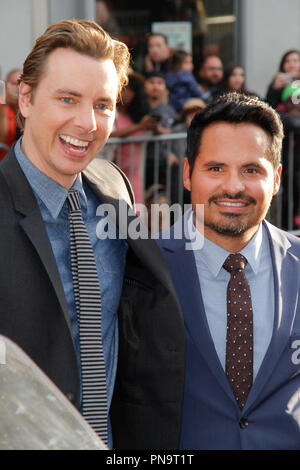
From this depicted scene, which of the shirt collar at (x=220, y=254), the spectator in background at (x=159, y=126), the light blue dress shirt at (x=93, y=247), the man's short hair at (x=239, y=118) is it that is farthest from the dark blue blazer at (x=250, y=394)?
the spectator in background at (x=159, y=126)

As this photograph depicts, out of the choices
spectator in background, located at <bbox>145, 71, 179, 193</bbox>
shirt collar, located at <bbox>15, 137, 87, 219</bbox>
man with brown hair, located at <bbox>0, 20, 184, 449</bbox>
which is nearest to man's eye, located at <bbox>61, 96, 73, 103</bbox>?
man with brown hair, located at <bbox>0, 20, 184, 449</bbox>

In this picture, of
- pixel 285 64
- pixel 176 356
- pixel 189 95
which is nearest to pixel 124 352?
pixel 176 356

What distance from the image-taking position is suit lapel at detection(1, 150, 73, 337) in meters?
2.44

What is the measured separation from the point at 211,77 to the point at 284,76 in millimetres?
740

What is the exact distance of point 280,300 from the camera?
2.76 metres

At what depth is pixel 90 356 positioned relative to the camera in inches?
101

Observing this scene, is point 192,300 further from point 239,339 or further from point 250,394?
point 250,394

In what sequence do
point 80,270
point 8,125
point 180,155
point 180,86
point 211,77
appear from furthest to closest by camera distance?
point 211,77 → point 180,86 → point 180,155 → point 8,125 → point 80,270

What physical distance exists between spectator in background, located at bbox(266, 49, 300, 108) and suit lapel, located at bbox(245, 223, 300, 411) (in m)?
4.24

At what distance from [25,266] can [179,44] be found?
587 centimetres

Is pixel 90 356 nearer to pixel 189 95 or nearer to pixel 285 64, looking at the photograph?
pixel 189 95

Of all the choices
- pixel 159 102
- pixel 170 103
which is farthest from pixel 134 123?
pixel 170 103

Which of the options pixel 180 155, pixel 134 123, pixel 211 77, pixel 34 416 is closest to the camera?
pixel 34 416

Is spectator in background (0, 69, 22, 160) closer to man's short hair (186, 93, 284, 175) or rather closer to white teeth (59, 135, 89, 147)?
man's short hair (186, 93, 284, 175)
